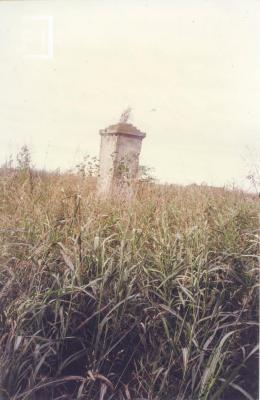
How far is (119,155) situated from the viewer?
4.31 metres

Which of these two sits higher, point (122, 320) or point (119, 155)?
point (119, 155)

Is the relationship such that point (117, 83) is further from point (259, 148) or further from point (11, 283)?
point (11, 283)

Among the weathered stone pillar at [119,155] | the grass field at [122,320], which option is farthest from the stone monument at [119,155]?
the grass field at [122,320]

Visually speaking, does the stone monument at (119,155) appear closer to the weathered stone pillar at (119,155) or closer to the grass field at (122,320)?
the weathered stone pillar at (119,155)

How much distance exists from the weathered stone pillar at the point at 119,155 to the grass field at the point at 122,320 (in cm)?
197

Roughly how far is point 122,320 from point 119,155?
293 cm

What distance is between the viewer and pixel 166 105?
295 centimetres

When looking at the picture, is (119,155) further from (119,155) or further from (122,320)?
(122,320)

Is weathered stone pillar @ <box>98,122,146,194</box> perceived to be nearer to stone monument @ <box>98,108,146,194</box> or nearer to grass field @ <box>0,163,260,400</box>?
stone monument @ <box>98,108,146,194</box>

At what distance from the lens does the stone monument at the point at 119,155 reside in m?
4.12

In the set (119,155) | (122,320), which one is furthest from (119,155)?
(122,320)

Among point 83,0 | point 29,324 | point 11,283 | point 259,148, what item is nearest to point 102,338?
point 29,324

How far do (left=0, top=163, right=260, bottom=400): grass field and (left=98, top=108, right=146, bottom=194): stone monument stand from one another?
6.41 feet

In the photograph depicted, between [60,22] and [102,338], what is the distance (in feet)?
6.94
